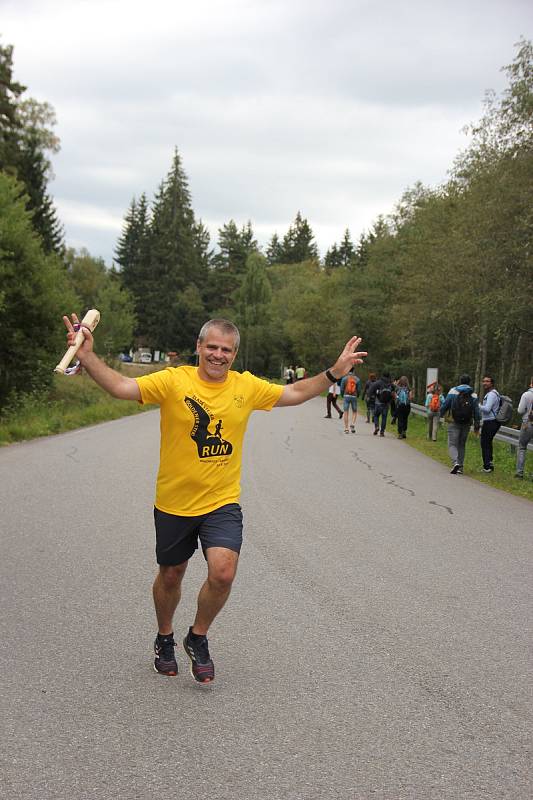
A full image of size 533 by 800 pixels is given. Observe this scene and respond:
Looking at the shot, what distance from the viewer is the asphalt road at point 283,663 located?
335cm

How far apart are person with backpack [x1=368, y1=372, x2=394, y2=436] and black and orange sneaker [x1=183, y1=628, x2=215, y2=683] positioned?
19315mm

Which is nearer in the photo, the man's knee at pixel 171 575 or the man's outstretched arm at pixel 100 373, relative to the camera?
the man's outstretched arm at pixel 100 373

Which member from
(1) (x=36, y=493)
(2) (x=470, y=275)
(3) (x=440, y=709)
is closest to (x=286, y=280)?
(2) (x=470, y=275)

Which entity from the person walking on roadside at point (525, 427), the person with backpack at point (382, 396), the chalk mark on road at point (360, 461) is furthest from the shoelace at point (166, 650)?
the person with backpack at point (382, 396)

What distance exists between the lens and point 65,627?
525 centimetres

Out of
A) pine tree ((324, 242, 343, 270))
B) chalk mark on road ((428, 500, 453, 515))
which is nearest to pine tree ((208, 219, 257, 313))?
pine tree ((324, 242, 343, 270))

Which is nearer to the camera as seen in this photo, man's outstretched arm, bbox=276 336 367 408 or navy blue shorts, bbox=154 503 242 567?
navy blue shorts, bbox=154 503 242 567

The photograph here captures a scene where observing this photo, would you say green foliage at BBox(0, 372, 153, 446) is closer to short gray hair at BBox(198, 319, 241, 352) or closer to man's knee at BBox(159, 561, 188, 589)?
man's knee at BBox(159, 561, 188, 589)

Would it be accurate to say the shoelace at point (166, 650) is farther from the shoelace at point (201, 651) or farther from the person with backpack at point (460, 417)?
the person with backpack at point (460, 417)

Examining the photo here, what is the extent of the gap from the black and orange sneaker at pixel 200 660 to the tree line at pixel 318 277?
20.5 m

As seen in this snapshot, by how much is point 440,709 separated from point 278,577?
279 centimetres

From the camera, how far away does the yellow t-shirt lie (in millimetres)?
4398

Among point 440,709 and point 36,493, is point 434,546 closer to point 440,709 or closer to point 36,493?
point 440,709

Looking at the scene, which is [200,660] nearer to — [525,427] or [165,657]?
[165,657]
